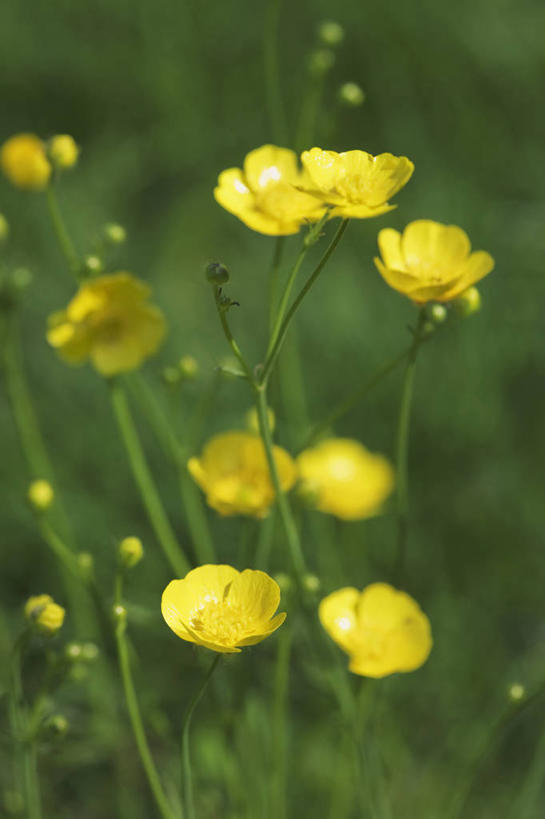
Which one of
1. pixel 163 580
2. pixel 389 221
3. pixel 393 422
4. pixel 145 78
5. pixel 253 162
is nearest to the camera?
pixel 253 162

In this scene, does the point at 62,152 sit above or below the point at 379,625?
above

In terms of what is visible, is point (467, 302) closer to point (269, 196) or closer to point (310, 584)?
point (269, 196)

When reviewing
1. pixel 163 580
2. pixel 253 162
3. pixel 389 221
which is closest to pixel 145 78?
pixel 389 221

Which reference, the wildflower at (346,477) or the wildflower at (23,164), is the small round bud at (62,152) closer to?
the wildflower at (23,164)

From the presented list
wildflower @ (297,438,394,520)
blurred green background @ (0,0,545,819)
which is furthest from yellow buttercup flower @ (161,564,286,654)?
wildflower @ (297,438,394,520)

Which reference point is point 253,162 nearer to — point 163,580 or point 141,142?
point 163,580

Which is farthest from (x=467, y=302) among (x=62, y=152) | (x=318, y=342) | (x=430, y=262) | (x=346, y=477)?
(x=318, y=342)
